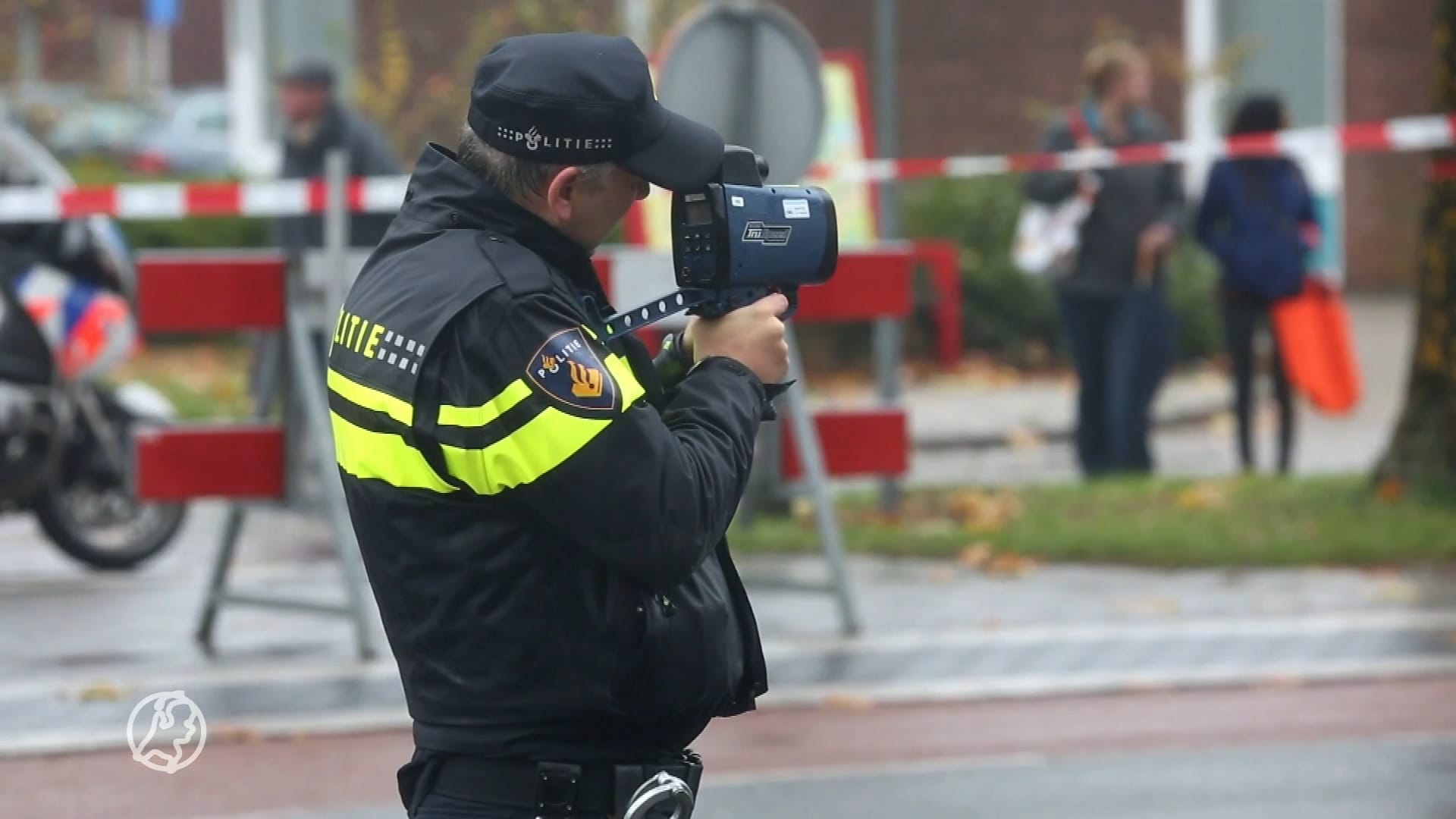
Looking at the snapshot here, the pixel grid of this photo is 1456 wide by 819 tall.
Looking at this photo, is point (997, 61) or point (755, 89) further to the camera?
point (997, 61)

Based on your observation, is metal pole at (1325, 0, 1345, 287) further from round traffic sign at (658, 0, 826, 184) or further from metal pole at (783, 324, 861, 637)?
metal pole at (783, 324, 861, 637)

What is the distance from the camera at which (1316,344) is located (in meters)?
12.2

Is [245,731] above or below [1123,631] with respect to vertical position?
above

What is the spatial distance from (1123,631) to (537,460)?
5840mm

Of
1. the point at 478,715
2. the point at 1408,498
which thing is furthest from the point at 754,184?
the point at 1408,498

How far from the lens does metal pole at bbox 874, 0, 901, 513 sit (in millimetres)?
10789

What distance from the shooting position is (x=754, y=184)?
3.08m

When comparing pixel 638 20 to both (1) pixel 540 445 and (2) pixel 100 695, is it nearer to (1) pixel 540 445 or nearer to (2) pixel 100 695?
(2) pixel 100 695

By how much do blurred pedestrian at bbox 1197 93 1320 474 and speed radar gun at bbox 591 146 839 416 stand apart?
8.89 metres

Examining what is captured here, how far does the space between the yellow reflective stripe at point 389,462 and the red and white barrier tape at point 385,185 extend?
15.2ft

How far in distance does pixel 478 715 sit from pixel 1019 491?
8506 mm

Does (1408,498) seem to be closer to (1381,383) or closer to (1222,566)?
(1222,566)

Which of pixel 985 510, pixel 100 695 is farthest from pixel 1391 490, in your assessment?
pixel 100 695

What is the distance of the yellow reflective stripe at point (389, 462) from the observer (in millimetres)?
2898
